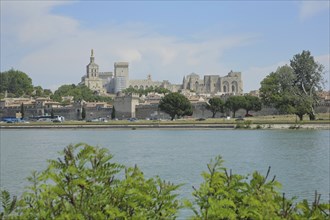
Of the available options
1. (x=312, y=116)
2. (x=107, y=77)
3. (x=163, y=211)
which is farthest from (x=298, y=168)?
(x=107, y=77)

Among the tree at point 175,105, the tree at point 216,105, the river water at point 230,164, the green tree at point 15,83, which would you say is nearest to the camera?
the river water at point 230,164

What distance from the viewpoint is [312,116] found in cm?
6166

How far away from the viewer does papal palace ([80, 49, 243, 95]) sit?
15125cm

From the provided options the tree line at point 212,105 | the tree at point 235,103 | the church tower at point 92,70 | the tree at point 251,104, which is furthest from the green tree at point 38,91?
the tree at point 251,104

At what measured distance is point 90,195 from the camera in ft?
14.0

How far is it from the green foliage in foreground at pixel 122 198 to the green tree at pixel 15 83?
13586 cm

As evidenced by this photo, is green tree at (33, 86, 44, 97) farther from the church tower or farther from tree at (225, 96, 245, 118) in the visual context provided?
tree at (225, 96, 245, 118)

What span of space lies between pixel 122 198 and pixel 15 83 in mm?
137232

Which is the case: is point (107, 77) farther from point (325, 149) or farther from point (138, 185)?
point (138, 185)

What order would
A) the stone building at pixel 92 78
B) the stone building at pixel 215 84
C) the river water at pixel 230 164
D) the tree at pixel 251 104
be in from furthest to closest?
the stone building at pixel 92 78 < the stone building at pixel 215 84 < the tree at pixel 251 104 < the river water at pixel 230 164

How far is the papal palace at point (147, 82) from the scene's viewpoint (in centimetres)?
15125

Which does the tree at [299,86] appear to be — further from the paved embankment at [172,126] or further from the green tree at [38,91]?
the green tree at [38,91]

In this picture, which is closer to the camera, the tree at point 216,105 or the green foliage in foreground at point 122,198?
the green foliage in foreground at point 122,198

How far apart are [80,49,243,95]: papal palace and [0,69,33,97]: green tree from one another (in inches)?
725
